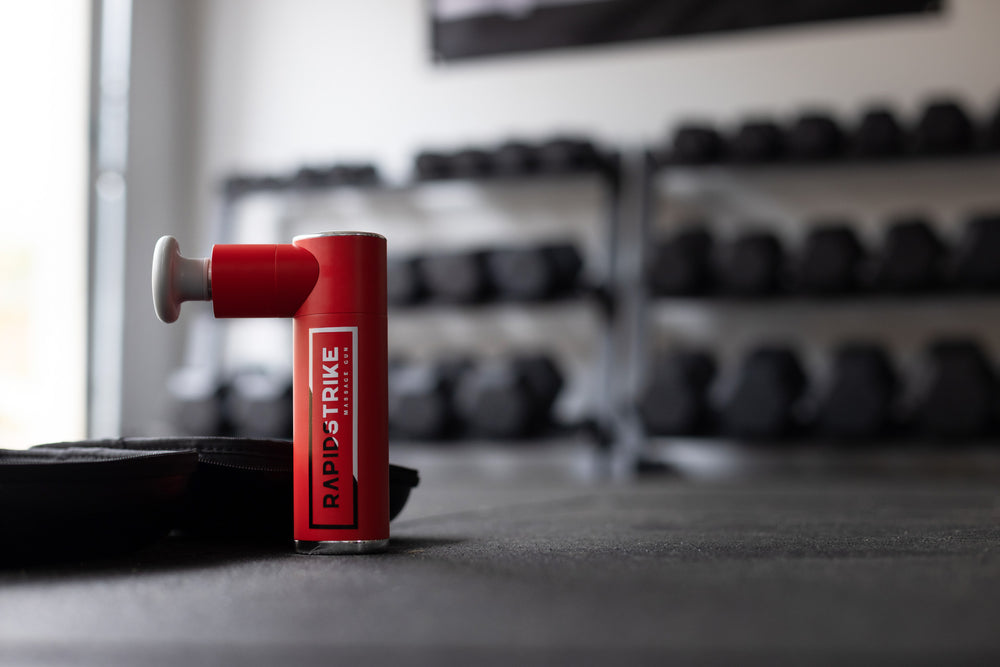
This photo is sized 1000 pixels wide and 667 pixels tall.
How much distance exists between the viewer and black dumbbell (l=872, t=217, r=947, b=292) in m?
2.97

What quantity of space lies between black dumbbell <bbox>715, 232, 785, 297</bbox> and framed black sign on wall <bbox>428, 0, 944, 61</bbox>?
3.17 feet

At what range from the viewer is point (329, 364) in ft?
2.79

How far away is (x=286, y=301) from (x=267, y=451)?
169 mm

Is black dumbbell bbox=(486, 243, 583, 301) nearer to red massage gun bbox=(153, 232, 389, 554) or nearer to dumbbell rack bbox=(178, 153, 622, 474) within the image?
dumbbell rack bbox=(178, 153, 622, 474)

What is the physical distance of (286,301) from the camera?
0.85 m

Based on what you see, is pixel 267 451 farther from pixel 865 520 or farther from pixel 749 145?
pixel 749 145

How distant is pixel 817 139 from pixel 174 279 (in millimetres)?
2759

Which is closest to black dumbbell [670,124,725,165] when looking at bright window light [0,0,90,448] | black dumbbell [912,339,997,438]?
black dumbbell [912,339,997,438]

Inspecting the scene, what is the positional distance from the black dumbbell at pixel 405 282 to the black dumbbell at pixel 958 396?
1773 mm

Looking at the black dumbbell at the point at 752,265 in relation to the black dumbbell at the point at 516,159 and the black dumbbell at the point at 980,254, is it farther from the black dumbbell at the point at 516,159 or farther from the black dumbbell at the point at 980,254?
the black dumbbell at the point at 516,159

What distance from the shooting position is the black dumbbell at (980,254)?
2.90 m

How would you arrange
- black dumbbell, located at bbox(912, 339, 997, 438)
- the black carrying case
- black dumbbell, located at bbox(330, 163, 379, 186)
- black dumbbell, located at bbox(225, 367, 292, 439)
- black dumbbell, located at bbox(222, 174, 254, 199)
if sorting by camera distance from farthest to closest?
1. black dumbbell, located at bbox(222, 174, 254, 199)
2. black dumbbell, located at bbox(330, 163, 379, 186)
3. black dumbbell, located at bbox(225, 367, 292, 439)
4. black dumbbell, located at bbox(912, 339, 997, 438)
5. the black carrying case

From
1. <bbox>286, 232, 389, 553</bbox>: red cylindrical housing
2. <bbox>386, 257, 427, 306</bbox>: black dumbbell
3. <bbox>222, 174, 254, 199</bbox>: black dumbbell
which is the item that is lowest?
<bbox>286, 232, 389, 553</bbox>: red cylindrical housing

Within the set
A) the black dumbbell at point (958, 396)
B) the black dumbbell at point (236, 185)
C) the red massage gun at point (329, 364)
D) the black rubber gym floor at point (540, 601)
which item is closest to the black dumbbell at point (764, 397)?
the black dumbbell at point (958, 396)
